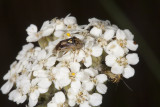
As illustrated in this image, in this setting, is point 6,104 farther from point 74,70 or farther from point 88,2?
point 74,70

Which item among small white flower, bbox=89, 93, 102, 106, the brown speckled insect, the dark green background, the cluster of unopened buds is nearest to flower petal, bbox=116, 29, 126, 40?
the cluster of unopened buds

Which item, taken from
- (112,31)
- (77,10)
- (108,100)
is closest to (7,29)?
(77,10)

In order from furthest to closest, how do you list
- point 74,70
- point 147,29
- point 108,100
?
point 147,29, point 108,100, point 74,70

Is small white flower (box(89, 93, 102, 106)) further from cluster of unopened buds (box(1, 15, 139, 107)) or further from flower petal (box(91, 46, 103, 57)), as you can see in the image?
flower petal (box(91, 46, 103, 57))

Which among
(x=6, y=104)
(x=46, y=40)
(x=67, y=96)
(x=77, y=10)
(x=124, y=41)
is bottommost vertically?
(x=67, y=96)

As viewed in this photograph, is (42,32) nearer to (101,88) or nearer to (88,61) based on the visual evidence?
(88,61)

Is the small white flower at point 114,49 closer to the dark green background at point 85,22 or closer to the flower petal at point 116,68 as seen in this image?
the flower petal at point 116,68

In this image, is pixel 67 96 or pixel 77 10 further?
pixel 77 10

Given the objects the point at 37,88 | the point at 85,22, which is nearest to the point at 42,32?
the point at 37,88

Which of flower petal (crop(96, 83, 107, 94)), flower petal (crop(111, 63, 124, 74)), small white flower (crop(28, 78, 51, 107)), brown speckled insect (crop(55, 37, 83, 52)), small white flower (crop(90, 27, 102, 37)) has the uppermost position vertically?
small white flower (crop(90, 27, 102, 37))
